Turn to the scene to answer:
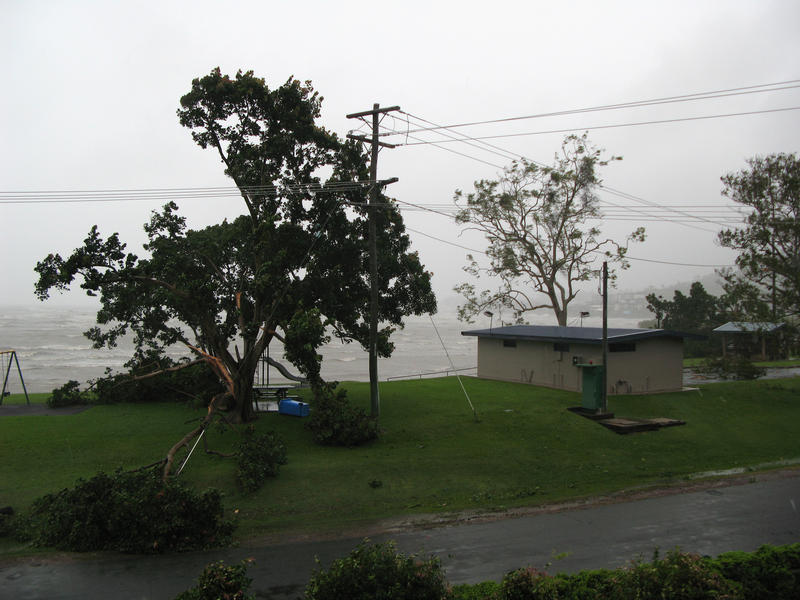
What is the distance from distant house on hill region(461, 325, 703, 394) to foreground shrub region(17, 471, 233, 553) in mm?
19727

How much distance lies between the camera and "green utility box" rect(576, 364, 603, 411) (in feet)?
78.2

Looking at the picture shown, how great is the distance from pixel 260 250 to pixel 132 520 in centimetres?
1106

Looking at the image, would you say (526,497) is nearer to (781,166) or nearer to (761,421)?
(761,421)

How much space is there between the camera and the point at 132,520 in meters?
11.9

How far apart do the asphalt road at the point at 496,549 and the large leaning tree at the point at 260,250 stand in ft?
26.7

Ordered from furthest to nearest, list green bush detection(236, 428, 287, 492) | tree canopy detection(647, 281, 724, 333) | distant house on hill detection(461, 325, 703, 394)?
tree canopy detection(647, 281, 724, 333) → distant house on hill detection(461, 325, 703, 394) → green bush detection(236, 428, 287, 492)

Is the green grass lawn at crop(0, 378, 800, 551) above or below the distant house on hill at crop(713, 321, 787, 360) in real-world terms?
below

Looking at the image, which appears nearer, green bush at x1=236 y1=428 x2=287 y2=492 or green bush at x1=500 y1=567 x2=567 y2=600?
green bush at x1=500 y1=567 x2=567 y2=600

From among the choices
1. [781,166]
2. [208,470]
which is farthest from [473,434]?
[781,166]

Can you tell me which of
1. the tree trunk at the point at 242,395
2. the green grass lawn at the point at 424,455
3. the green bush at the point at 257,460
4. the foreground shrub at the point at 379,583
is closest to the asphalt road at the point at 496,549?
the green grass lawn at the point at 424,455

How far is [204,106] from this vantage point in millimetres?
21484

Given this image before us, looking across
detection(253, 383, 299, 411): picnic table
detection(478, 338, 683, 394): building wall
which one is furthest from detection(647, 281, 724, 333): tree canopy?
detection(253, 383, 299, 411): picnic table

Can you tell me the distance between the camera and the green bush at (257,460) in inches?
593

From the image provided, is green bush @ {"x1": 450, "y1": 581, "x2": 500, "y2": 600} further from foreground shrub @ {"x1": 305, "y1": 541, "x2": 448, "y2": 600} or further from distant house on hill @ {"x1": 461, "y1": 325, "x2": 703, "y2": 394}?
distant house on hill @ {"x1": 461, "y1": 325, "x2": 703, "y2": 394}
